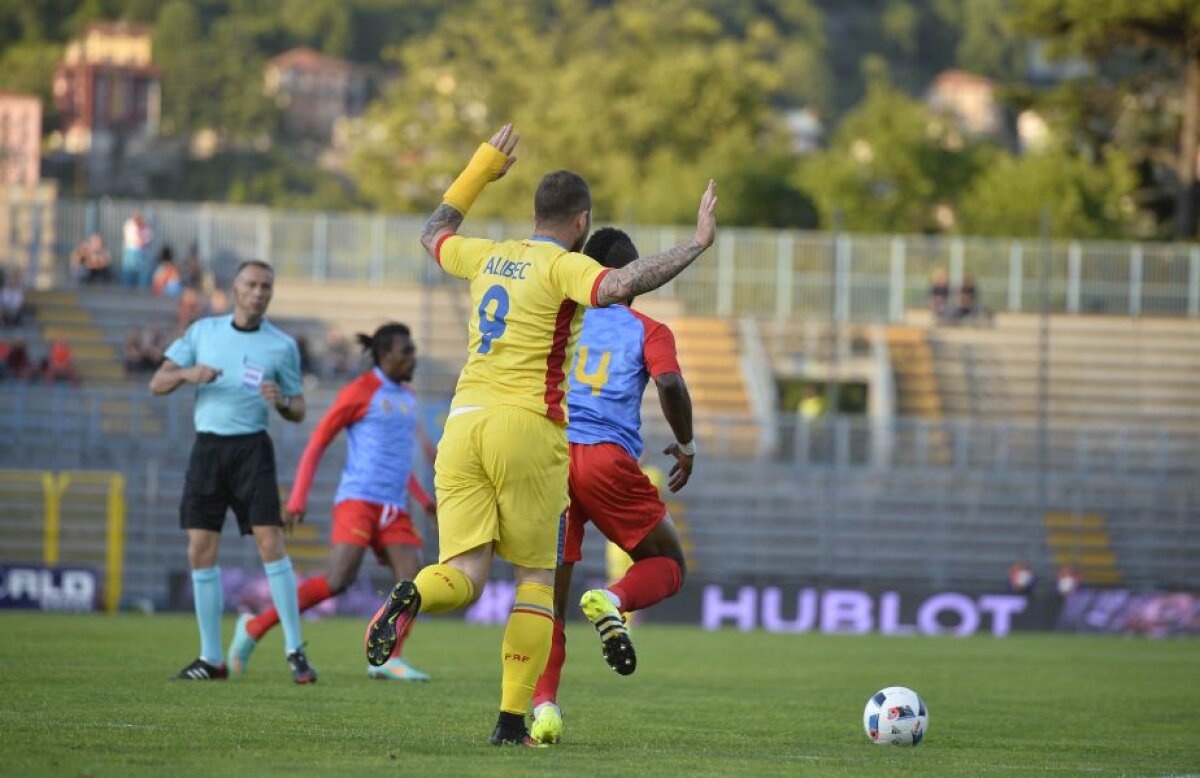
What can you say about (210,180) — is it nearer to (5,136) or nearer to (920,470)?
(5,136)

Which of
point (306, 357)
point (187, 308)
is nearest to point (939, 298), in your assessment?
point (306, 357)

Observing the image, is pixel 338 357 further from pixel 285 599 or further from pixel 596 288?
pixel 596 288

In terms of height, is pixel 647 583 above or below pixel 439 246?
below

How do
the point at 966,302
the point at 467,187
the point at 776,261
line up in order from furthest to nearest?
the point at 966,302 → the point at 776,261 → the point at 467,187

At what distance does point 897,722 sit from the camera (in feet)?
31.8

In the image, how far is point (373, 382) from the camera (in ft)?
44.9

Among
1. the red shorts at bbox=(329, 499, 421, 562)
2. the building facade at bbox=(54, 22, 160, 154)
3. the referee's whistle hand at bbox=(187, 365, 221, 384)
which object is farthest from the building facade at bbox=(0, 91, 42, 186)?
the referee's whistle hand at bbox=(187, 365, 221, 384)

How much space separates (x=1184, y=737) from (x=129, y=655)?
7494mm

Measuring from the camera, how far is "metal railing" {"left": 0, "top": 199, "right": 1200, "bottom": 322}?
37.8 m

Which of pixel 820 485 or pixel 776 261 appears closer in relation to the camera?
pixel 820 485

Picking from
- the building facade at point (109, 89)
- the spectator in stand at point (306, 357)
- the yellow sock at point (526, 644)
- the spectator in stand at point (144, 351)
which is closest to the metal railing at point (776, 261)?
the spectator in stand at point (306, 357)

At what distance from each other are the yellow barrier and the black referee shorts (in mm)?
13535

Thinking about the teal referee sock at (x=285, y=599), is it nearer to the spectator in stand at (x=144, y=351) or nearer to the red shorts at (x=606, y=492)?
the red shorts at (x=606, y=492)

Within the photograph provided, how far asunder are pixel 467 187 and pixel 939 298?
3092 centimetres
